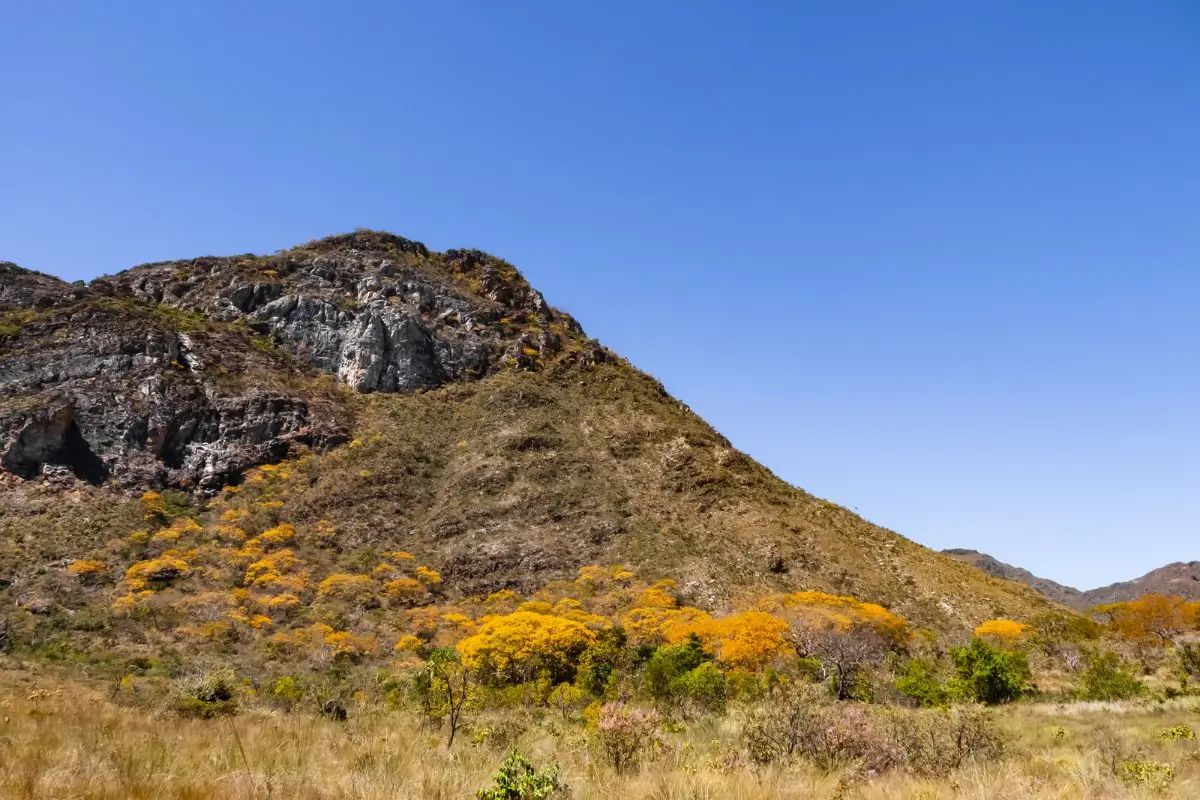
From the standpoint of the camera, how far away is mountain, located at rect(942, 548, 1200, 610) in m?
120

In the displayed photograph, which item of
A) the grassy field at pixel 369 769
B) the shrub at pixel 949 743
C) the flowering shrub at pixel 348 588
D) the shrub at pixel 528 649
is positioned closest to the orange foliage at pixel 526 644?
the shrub at pixel 528 649

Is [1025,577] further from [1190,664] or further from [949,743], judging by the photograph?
[949,743]

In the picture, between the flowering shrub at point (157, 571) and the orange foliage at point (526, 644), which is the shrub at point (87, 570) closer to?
the flowering shrub at point (157, 571)

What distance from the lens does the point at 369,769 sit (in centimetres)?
564

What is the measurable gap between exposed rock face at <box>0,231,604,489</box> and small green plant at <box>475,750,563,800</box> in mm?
52556

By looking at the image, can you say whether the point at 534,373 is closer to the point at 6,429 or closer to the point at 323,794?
the point at 6,429

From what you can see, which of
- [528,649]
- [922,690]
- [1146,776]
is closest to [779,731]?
[1146,776]

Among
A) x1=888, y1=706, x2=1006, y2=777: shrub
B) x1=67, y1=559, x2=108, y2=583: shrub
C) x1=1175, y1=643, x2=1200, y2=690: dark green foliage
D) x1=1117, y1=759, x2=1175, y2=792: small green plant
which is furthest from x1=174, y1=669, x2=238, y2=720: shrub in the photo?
x1=1175, y1=643, x2=1200, y2=690: dark green foliage

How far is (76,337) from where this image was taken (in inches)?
2094

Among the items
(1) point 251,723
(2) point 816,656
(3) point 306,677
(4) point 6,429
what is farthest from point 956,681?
(4) point 6,429

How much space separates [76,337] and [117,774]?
210 feet

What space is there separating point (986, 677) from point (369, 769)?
77.2 ft

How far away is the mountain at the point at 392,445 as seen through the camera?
1542 inches

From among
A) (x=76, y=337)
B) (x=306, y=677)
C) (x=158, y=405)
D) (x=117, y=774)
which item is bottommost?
(x=306, y=677)
